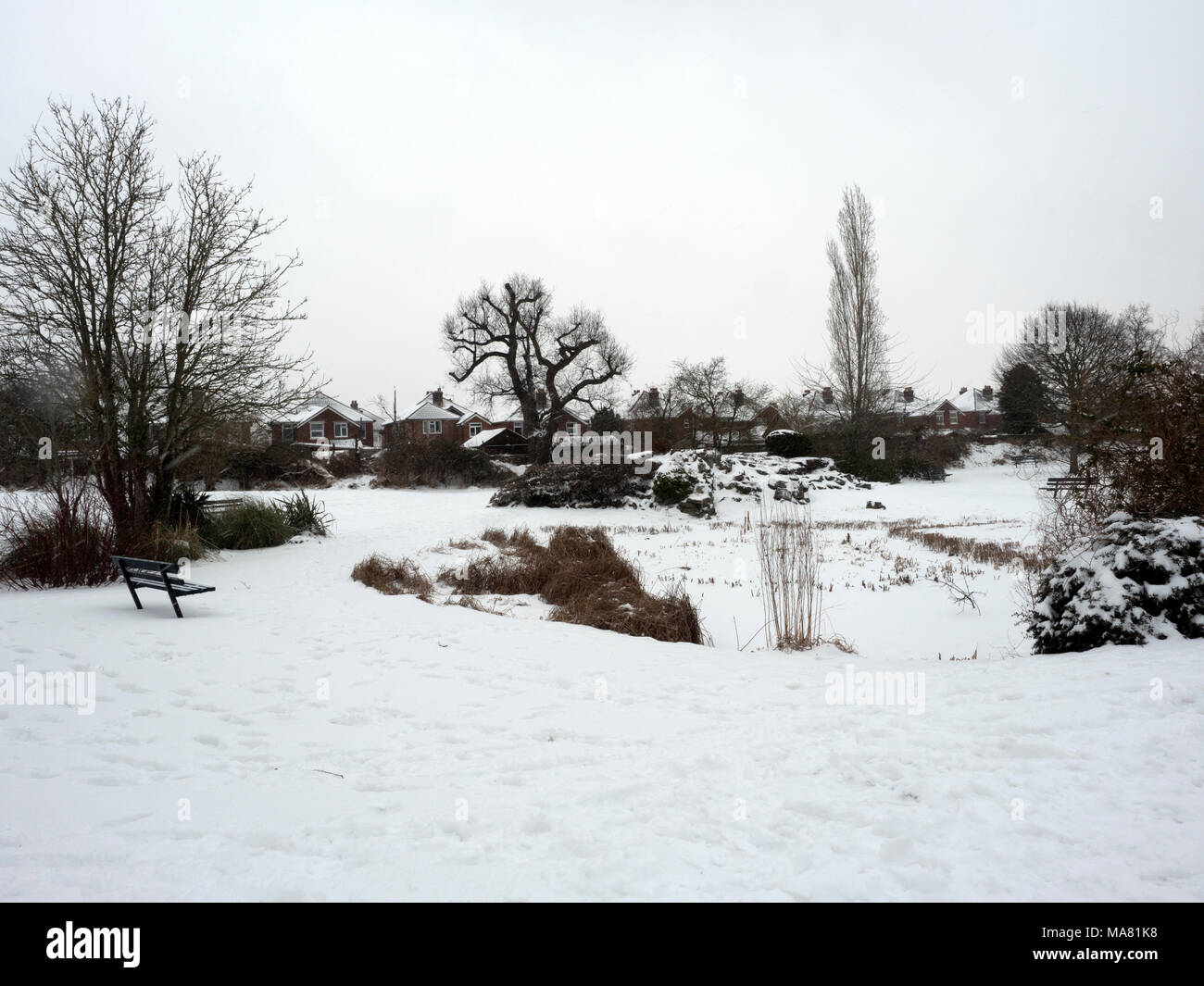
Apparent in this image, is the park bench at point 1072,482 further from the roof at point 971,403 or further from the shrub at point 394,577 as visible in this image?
the roof at point 971,403

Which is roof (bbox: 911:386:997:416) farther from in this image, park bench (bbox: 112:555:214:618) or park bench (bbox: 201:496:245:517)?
park bench (bbox: 112:555:214:618)

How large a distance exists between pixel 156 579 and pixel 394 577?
3.25 meters

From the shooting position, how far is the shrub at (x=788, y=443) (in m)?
26.8

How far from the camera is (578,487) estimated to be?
68.3ft

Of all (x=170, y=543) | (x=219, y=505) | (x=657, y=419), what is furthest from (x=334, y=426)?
(x=170, y=543)

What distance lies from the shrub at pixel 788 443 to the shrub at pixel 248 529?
61.3 feet

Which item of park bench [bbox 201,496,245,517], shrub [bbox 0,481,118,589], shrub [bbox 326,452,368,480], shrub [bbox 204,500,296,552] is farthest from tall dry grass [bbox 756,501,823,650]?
shrub [bbox 326,452,368,480]

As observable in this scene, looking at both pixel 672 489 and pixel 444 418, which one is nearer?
pixel 672 489

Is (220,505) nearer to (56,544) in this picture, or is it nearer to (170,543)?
(170,543)

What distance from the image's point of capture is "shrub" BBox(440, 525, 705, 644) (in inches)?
296

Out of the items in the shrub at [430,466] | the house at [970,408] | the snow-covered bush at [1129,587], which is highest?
the house at [970,408]

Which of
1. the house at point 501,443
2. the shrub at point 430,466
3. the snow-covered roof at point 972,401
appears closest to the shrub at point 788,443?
the shrub at point 430,466

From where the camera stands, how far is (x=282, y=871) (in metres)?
2.82

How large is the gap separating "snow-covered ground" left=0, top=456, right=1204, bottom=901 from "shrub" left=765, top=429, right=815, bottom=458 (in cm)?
1999
